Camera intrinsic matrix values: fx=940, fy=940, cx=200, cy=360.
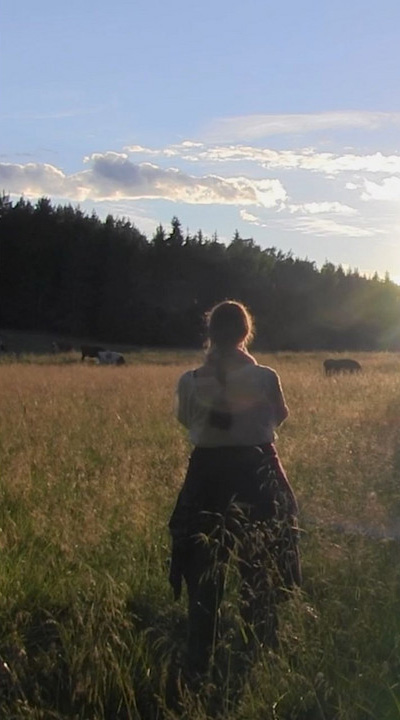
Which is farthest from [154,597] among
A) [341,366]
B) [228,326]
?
[341,366]

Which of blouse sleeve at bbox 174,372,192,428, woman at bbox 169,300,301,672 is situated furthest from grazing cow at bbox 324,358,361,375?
woman at bbox 169,300,301,672

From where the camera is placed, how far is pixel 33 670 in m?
4.75

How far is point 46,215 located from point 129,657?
8588cm

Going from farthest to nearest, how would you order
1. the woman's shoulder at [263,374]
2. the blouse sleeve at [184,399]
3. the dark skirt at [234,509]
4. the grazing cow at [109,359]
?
the grazing cow at [109,359] → the blouse sleeve at [184,399] → the woman's shoulder at [263,374] → the dark skirt at [234,509]

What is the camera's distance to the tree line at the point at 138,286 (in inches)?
3105

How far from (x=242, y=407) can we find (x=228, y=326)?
47 centimetres

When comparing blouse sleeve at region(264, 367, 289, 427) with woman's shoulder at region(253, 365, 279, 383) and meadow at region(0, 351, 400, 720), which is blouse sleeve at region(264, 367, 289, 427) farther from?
meadow at region(0, 351, 400, 720)

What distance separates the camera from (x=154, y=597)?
5699 mm

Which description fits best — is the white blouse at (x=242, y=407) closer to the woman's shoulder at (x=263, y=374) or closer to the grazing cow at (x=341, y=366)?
the woman's shoulder at (x=263, y=374)

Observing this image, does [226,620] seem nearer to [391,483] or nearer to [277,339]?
[391,483]

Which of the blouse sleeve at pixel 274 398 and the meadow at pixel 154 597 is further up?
the blouse sleeve at pixel 274 398

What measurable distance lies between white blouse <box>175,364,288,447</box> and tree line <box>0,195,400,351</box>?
6798cm

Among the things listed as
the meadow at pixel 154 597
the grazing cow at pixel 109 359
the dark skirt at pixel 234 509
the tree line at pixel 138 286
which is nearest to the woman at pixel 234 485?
the dark skirt at pixel 234 509

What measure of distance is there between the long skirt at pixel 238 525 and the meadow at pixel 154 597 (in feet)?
0.66
